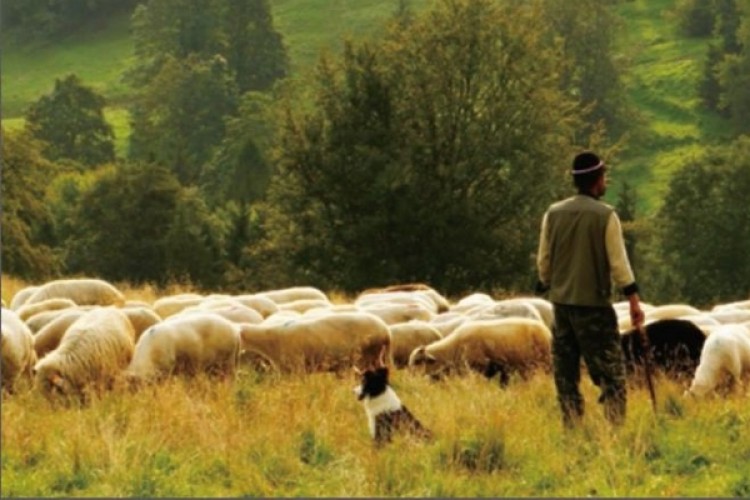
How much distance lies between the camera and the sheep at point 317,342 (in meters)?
17.0

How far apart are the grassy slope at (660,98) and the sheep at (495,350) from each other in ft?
275

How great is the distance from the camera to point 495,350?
16.6 m

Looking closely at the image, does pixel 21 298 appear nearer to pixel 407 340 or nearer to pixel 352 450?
pixel 407 340

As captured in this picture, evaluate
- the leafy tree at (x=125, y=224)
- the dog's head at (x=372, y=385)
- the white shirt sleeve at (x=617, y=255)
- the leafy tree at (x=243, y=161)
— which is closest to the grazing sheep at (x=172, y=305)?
the dog's head at (x=372, y=385)

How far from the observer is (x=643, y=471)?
1034cm

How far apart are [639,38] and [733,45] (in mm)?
11374

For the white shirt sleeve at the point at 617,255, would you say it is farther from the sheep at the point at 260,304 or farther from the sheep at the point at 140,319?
the sheep at the point at 260,304

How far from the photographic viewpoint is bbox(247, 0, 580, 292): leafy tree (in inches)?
2133

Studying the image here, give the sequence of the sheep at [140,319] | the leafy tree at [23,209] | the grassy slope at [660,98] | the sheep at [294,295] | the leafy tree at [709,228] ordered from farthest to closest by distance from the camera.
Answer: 1. the grassy slope at [660,98]
2. the leafy tree at [709,228]
3. the leafy tree at [23,209]
4. the sheep at [294,295]
5. the sheep at [140,319]

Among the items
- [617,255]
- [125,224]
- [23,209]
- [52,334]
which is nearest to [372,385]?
[617,255]

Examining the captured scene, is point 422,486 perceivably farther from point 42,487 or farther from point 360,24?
point 360,24

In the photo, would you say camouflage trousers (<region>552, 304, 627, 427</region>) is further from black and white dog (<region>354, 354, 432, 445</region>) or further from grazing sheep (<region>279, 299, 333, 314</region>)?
grazing sheep (<region>279, 299, 333, 314</region>)

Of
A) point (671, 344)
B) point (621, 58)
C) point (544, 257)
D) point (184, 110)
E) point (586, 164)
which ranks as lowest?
point (621, 58)

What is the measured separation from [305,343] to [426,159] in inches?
1540
